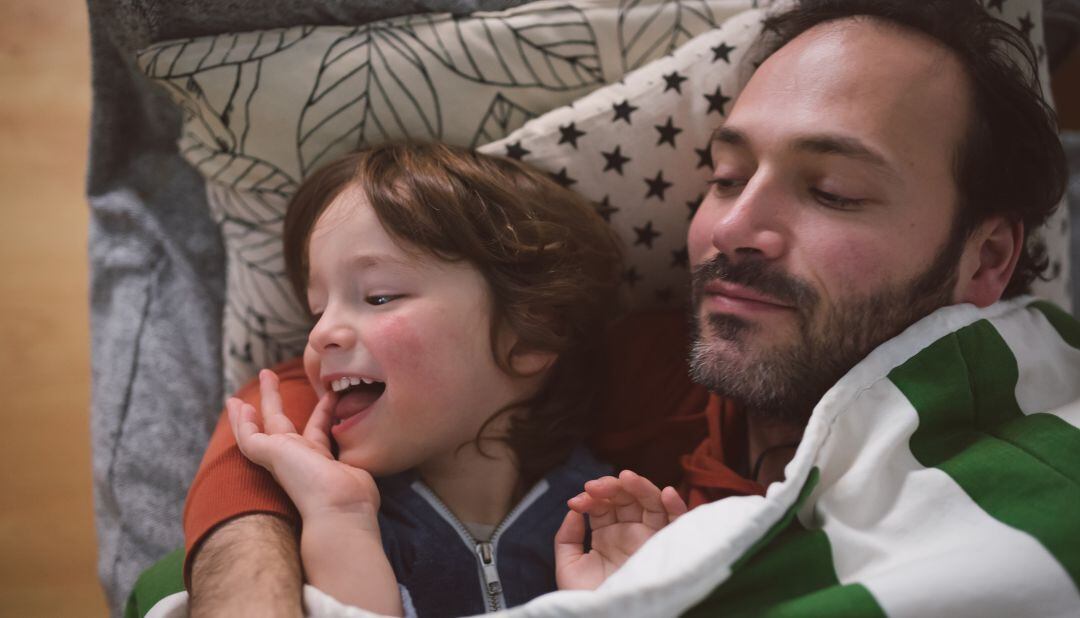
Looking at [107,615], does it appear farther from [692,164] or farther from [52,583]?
[692,164]

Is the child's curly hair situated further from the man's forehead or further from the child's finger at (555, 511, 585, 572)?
the man's forehead

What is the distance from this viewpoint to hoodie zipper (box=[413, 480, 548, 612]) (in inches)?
38.3

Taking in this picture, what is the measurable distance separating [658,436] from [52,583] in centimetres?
97

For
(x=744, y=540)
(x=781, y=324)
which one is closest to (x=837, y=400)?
(x=781, y=324)

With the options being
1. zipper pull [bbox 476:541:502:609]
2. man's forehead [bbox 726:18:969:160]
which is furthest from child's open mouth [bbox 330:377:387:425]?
man's forehead [bbox 726:18:969:160]

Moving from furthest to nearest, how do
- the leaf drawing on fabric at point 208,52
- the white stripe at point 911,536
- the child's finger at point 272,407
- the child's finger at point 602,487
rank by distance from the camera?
1. the leaf drawing on fabric at point 208,52
2. the child's finger at point 272,407
3. the child's finger at point 602,487
4. the white stripe at point 911,536

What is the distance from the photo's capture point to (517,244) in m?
1.04

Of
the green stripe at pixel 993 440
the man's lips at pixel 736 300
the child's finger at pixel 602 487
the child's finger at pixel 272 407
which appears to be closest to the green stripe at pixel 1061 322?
the green stripe at pixel 993 440

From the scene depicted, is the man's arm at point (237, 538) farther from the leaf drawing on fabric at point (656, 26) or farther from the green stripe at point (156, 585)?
the leaf drawing on fabric at point (656, 26)

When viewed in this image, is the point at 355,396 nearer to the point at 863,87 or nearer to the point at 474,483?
the point at 474,483

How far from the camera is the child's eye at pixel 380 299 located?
38.8 inches

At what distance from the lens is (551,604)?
74 cm

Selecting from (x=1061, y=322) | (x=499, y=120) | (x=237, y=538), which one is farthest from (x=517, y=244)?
(x=1061, y=322)

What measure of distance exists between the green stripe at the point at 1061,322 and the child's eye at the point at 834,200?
1.16 ft
